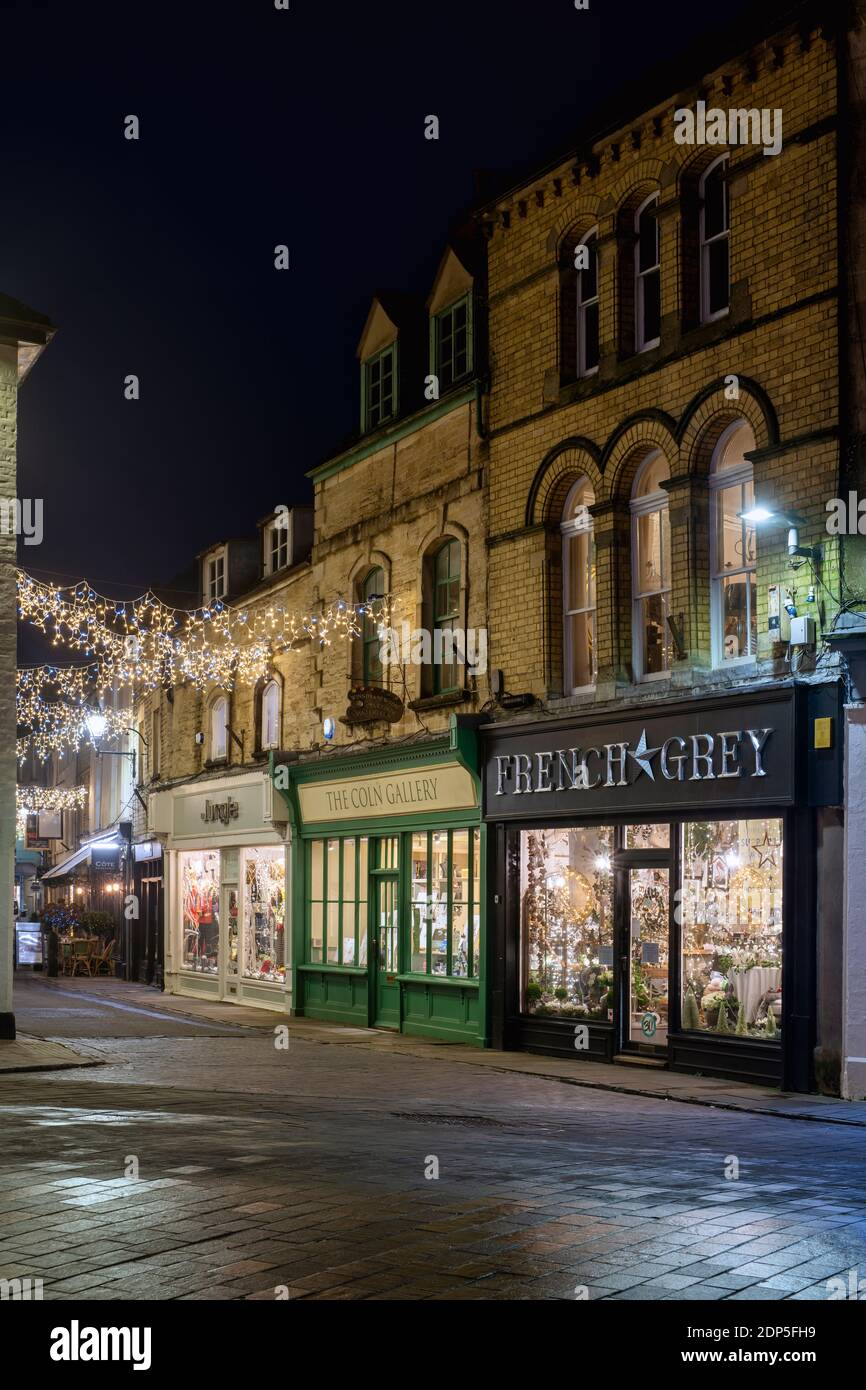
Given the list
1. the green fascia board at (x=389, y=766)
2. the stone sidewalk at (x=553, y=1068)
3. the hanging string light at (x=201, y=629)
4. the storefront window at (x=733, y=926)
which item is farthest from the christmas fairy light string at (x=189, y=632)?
the storefront window at (x=733, y=926)

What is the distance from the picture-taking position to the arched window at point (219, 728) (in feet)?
93.9

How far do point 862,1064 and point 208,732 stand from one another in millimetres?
18333

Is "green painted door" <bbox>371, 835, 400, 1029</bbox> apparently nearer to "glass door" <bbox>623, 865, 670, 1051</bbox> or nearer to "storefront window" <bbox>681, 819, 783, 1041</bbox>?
"glass door" <bbox>623, 865, 670, 1051</bbox>

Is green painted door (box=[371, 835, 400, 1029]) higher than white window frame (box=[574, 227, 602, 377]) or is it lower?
lower

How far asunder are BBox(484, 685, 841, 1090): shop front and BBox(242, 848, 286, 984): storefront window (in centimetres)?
749

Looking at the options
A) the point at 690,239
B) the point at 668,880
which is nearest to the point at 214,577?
the point at 690,239

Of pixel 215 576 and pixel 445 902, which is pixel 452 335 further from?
pixel 215 576

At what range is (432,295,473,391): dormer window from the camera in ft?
65.7

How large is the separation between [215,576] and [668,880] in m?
15.9

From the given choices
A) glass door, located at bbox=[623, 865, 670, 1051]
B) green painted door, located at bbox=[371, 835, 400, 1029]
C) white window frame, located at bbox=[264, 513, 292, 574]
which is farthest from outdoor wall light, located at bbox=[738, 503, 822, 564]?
white window frame, located at bbox=[264, 513, 292, 574]

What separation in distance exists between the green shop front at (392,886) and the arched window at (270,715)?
69.1 inches

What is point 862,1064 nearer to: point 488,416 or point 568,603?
point 568,603

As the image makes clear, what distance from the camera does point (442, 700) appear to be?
65.3ft

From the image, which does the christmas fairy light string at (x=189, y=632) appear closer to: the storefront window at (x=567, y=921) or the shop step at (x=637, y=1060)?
the storefront window at (x=567, y=921)
